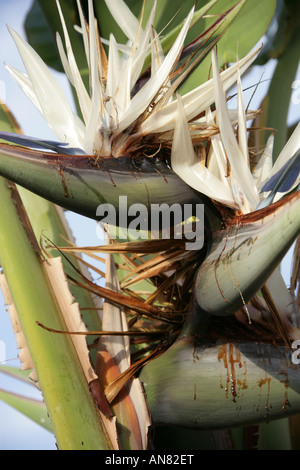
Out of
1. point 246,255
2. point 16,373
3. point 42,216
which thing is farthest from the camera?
point 16,373

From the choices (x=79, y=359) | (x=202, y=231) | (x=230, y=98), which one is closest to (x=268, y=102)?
(x=230, y=98)

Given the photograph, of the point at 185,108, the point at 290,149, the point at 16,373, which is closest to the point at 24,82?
the point at 185,108

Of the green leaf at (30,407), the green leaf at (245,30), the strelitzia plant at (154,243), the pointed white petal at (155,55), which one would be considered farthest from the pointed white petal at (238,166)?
the green leaf at (30,407)

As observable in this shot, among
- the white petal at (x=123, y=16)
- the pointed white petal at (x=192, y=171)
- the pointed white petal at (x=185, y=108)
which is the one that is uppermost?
the white petal at (x=123, y=16)

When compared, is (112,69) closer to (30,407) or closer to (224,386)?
(224,386)

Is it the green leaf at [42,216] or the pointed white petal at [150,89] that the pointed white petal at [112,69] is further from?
the green leaf at [42,216]

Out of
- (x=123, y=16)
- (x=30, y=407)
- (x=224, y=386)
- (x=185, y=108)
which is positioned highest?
(x=123, y=16)

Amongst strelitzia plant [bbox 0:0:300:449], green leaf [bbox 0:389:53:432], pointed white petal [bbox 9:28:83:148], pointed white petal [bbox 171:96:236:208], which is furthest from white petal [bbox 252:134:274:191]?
green leaf [bbox 0:389:53:432]

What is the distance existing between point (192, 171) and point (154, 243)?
Result: 0.10 meters

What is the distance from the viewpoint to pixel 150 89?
0.56 meters

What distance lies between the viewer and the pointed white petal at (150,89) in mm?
554

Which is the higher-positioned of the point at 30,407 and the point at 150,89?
the point at 150,89

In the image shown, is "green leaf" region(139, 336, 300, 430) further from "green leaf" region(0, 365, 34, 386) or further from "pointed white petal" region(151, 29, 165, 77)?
"green leaf" region(0, 365, 34, 386)
